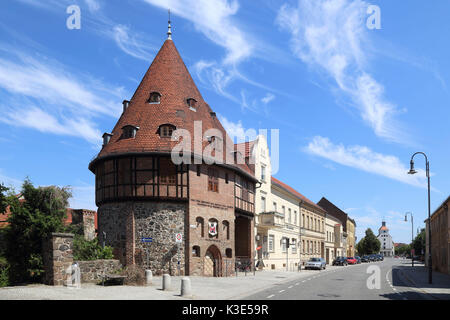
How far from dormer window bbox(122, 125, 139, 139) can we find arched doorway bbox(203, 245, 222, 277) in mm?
9154

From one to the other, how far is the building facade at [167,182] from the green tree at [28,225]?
16.1 ft

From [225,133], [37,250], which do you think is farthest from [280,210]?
[37,250]

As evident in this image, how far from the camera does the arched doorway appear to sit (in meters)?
30.3

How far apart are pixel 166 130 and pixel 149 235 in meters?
6.72

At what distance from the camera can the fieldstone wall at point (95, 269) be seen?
71.4ft

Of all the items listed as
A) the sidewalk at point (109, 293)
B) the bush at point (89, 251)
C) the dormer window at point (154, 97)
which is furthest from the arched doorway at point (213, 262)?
the dormer window at point (154, 97)

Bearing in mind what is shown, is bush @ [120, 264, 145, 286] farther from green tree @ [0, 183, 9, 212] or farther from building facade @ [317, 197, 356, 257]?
building facade @ [317, 197, 356, 257]

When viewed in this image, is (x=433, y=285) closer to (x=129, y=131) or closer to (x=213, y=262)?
(x=213, y=262)

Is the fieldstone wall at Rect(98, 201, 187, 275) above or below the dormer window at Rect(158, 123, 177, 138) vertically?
below

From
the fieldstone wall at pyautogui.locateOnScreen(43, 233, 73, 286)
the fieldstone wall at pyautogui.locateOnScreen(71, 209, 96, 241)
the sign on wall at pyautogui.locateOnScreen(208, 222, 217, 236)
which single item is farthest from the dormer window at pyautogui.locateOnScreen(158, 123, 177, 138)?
the fieldstone wall at pyautogui.locateOnScreen(71, 209, 96, 241)

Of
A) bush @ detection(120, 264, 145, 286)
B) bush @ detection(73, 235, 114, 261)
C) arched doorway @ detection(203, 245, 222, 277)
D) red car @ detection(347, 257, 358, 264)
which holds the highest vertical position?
bush @ detection(73, 235, 114, 261)

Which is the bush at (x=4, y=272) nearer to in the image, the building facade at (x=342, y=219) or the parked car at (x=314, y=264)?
the parked car at (x=314, y=264)

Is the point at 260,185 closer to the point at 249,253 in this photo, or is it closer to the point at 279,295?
the point at 249,253
